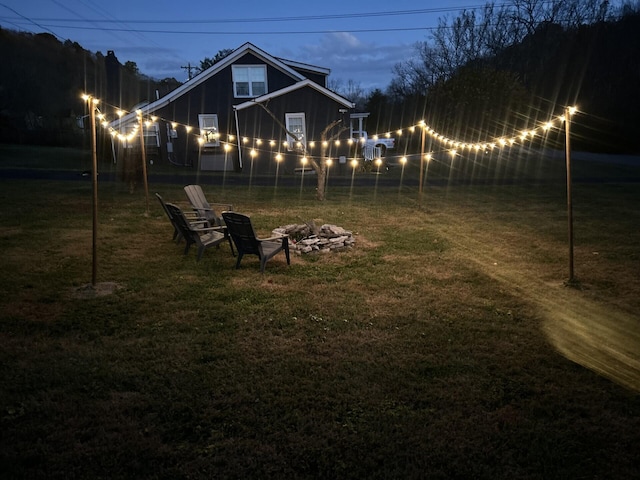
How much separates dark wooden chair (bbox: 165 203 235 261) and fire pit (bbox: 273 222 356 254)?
3.47 ft

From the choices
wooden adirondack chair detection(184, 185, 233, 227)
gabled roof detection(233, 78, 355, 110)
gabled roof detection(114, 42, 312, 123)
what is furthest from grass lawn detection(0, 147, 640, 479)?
gabled roof detection(114, 42, 312, 123)

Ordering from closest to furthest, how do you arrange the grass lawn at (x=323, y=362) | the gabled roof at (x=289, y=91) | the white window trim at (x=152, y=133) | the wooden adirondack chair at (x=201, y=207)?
the grass lawn at (x=323, y=362) < the wooden adirondack chair at (x=201, y=207) < the gabled roof at (x=289, y=91) < the white window trim at (x=152, y=133)

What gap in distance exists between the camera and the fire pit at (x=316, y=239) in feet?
28.3

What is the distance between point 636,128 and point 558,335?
109 feet

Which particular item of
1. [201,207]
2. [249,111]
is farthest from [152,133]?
[201,207]

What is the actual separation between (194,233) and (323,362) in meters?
4.21

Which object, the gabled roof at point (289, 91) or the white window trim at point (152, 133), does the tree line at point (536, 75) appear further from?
the white window trim at point (152, 133)

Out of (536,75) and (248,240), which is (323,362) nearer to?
(248,240)

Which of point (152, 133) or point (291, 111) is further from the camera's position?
point (152, 133)

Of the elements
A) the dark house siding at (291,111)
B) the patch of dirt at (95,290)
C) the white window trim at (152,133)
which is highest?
the dark house siding at (291,111)

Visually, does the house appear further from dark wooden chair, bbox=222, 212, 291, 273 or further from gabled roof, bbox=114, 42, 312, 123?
dark wooden chair, bbox=222, 212, 291, 273

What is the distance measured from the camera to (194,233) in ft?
26.0

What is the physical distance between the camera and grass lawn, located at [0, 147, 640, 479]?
322 cm

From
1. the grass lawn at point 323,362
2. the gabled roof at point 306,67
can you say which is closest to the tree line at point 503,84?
the gabled roof at point 306,67
